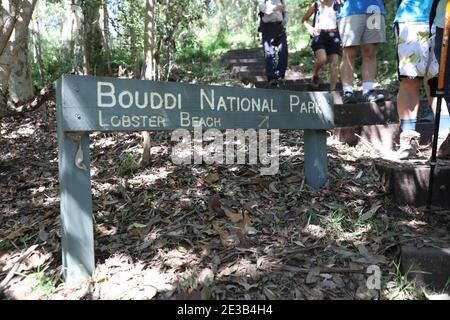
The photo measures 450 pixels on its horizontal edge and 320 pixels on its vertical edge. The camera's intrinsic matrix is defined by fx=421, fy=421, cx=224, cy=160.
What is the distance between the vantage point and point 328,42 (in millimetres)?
5500

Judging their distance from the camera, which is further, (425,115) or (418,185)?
(425,115)

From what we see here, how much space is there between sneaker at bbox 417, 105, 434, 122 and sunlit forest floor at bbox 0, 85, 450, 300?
96 cm

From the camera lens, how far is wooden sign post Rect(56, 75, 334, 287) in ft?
7.57

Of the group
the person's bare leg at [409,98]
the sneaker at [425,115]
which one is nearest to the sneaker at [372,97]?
the sneaker at [425,115]

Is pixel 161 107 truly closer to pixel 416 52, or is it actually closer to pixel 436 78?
pixel 436 78

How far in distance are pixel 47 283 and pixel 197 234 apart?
96cm

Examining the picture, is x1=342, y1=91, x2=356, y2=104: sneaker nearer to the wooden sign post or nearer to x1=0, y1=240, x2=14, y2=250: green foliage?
the wooden sign post

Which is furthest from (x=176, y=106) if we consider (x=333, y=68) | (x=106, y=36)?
(x=106, y=36)

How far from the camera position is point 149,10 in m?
4.07

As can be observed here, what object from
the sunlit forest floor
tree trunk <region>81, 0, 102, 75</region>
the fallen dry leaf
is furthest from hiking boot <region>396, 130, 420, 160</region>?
tree trunk <region>81, 0, 102, 75</region>

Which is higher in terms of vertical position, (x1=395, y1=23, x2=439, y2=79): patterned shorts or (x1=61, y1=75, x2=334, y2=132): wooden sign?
(x1=395, y1=23, x2=439, y2=79): patterned shorts

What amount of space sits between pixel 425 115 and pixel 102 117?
396cm

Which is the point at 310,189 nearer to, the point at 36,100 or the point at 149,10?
the point at 149,10
